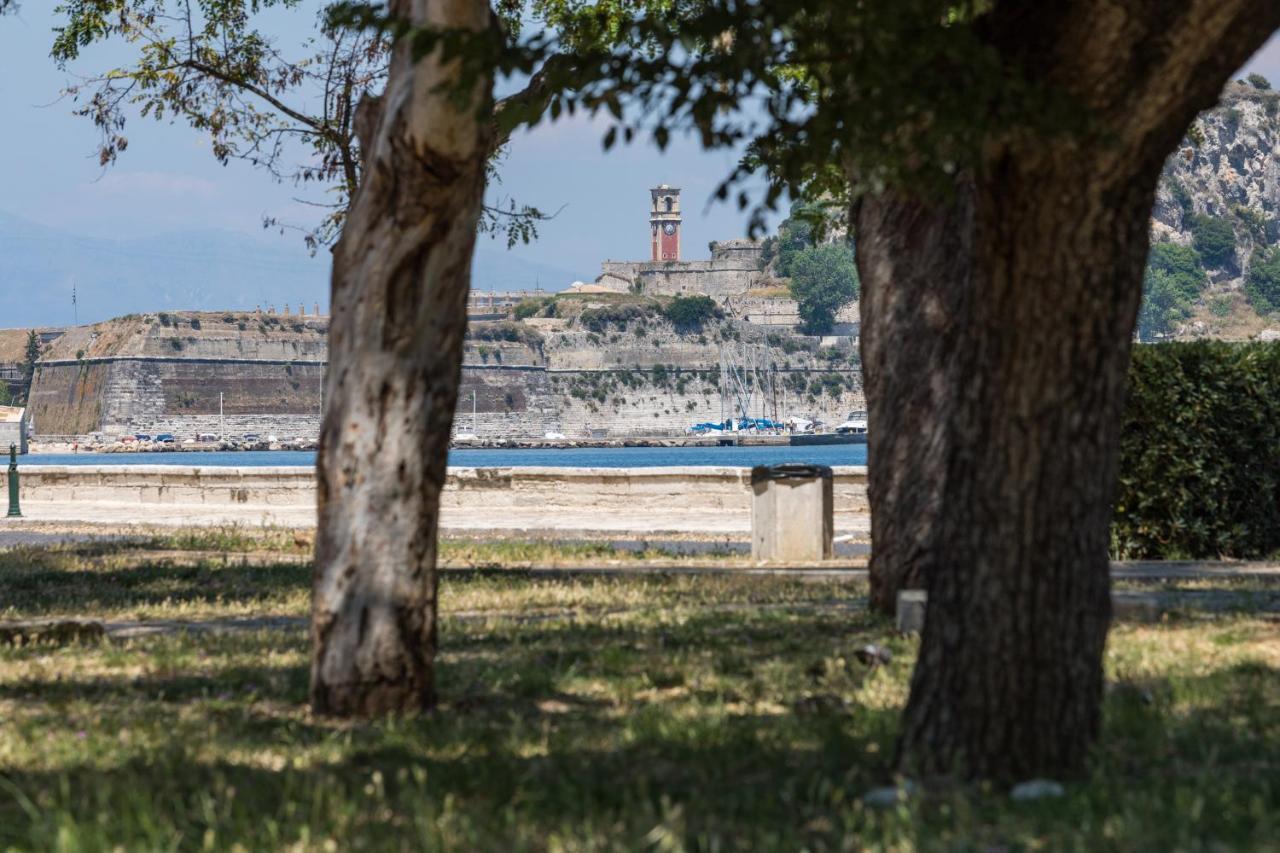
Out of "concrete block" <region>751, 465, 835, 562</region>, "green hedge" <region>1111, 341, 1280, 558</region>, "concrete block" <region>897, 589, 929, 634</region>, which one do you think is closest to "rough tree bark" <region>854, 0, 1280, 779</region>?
"concrete block" <region>897, 589, 929, 634</region>

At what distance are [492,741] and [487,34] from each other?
2.33 meters

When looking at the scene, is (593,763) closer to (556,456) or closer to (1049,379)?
Result: (1049,379)

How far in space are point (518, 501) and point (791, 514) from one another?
800 cm

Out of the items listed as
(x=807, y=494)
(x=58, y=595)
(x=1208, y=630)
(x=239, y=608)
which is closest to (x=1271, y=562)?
(x=807, y=494)

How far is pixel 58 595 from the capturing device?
38.8 feet

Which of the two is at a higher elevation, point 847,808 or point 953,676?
point 953,676

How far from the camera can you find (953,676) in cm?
470

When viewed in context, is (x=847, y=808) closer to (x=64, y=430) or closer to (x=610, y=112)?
(x=610, y=112)

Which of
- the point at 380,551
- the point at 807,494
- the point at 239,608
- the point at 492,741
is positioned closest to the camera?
the point at 492,741

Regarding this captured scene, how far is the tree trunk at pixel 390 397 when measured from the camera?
6.05 meters

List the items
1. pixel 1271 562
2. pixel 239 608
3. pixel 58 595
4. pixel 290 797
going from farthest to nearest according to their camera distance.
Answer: pixel 1271 562 < pixel 58 595 < pixel 239 608 < pixel 290 797

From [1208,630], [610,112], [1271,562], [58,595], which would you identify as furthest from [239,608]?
[1271,562]

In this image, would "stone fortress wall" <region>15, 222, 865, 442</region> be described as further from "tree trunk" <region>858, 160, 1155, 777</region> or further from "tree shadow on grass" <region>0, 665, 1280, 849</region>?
"tree trunk" <region>858, 160, 1155, 777</region>

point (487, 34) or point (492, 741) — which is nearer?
point (487, 34)
